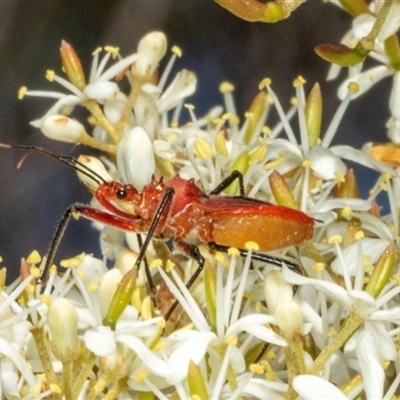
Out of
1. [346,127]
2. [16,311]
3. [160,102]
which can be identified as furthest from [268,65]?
[16,311]

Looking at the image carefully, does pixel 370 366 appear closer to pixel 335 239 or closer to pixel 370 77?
pixel 335 239

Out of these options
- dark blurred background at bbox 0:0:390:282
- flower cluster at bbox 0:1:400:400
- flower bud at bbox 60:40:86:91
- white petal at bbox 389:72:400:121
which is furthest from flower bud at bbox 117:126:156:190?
dark blurred background at bbox 0:0:390:282

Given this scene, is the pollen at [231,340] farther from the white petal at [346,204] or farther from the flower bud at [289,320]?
the white petal at [346,204]

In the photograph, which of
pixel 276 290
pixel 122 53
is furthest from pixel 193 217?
pixel 122 53

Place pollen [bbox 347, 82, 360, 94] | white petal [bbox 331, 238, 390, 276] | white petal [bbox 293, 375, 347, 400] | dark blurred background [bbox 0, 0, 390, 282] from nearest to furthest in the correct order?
white petal [bbox 293, 375, 347, 400] → white petal [bbox 331, 238, 390, 276] → pollen [bbox 347, 82, 360, 94] → dark blurred background [bbox 0, 0, 390, 282]

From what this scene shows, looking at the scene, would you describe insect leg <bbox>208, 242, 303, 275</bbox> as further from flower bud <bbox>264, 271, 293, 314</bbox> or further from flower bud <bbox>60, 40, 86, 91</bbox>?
flower bud <bbox>60, 40, 86, 91</bbox>

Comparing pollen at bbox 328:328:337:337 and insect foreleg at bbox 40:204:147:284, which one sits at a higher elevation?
insect foreleg at bbox 40:204:147:284

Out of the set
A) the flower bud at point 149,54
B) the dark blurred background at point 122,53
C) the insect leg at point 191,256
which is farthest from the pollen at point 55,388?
the dark blurred background at point 122,53
